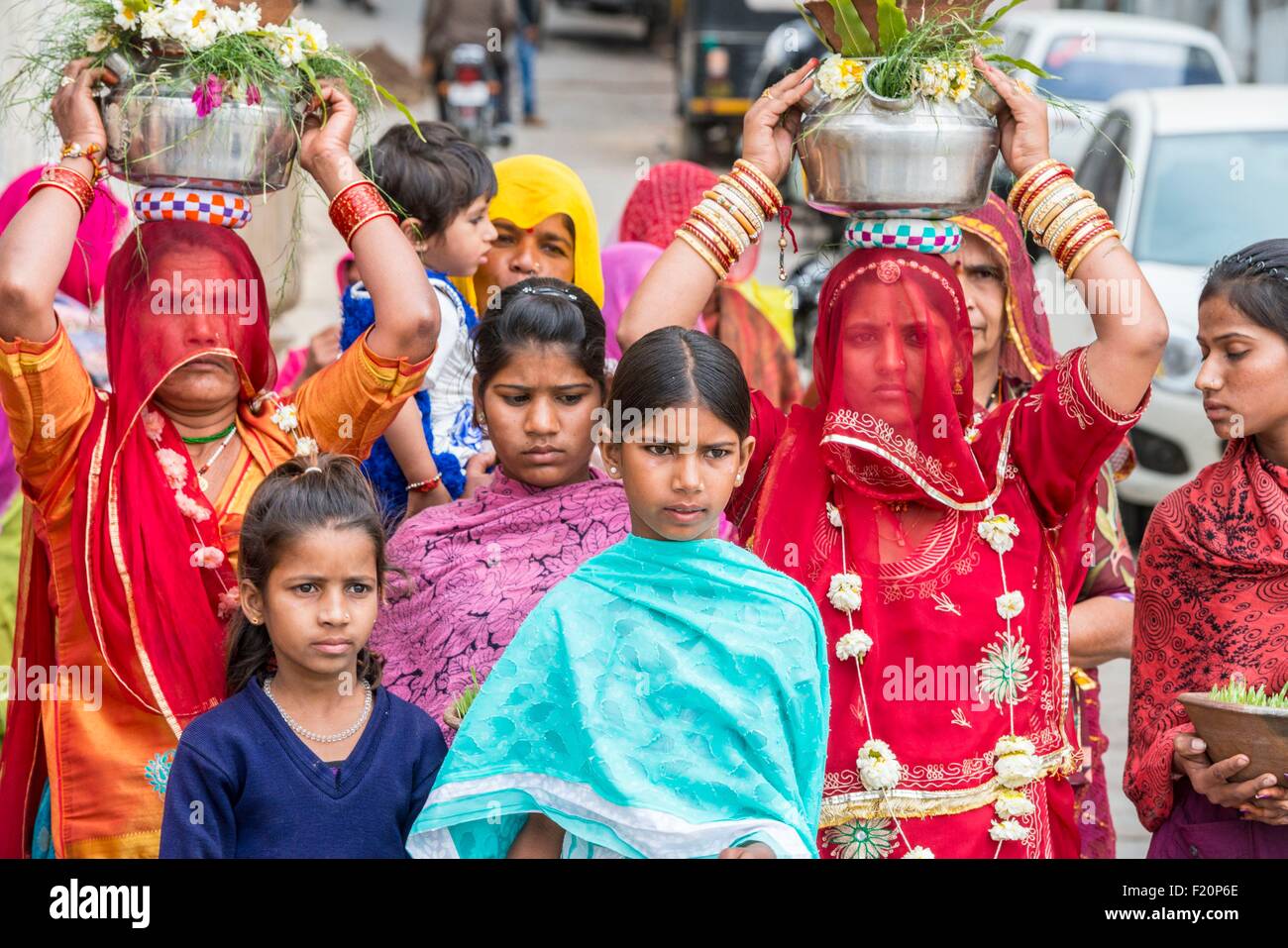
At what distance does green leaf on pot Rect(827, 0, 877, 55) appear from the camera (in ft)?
9.66

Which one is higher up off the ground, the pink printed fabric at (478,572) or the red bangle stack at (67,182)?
the red bangle stack at (67,182)

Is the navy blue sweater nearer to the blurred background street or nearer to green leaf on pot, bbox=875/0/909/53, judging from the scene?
the blurred background street

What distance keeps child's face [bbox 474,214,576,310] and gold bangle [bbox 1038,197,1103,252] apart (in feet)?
5.85

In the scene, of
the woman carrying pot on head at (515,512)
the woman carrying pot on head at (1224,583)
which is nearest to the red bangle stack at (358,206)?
the woman carrying pot on head at (515,512)

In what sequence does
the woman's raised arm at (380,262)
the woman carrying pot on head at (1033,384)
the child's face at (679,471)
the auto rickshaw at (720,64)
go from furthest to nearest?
the auto rickshaw at (720,64) < the woman carrying pot on head at (1033,384) < the woman's raised arm at (380,262) < the child's face at (679,471)

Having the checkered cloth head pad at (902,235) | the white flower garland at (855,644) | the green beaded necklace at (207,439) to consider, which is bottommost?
the white flower garland at (855,644)

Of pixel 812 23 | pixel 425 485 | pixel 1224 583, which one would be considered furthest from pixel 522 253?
pixel 1224 583

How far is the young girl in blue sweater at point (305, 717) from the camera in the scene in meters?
2.76

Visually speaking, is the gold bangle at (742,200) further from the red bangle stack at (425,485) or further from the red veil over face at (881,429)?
the red bangle stack at (425,485)

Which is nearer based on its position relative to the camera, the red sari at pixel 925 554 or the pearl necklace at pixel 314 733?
the pearl necklace at pixel 314 733

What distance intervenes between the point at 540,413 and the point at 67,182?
0.99m

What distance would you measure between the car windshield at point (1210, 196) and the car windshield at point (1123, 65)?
4.19m

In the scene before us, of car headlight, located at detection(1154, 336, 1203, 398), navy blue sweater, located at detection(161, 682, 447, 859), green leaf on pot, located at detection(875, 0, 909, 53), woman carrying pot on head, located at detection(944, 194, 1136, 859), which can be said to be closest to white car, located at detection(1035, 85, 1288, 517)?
car headlight, located at detection(1154, 336, 1203, 398)
